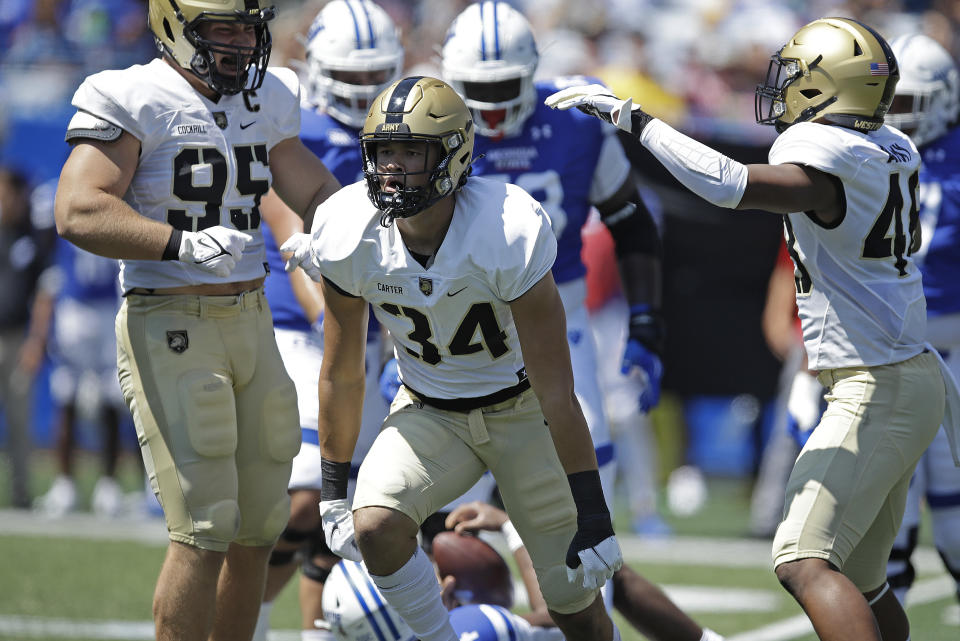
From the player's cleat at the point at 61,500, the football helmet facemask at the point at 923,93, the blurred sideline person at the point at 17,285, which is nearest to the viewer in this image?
the football helmet facemask at the point at 923,93

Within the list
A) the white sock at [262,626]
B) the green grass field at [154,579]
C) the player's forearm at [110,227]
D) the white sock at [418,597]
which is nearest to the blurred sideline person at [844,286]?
the white sock at [418,597]

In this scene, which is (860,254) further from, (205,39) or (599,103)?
(205,39)

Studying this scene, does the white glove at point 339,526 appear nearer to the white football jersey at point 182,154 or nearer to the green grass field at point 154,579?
the white football jersey at point 182,154

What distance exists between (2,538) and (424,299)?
178 inches

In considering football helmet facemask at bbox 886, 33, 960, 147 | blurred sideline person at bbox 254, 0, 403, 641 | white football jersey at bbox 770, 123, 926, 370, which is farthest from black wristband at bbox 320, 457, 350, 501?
football helmet facemask at bbox 886, 33, 960, 147

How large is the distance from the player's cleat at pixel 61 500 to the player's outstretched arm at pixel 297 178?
4.60 meters

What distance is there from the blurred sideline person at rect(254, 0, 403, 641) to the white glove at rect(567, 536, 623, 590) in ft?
4.89

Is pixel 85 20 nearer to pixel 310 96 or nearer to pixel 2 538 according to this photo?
pixel 2 538

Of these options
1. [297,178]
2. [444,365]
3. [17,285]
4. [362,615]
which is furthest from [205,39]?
[17,285]

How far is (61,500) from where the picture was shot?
794 cm

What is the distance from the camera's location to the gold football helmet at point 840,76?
3484mm

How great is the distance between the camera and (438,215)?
3389mm

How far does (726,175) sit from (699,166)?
0.26ft

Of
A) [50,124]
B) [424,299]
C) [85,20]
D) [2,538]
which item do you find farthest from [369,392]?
[85,20]
